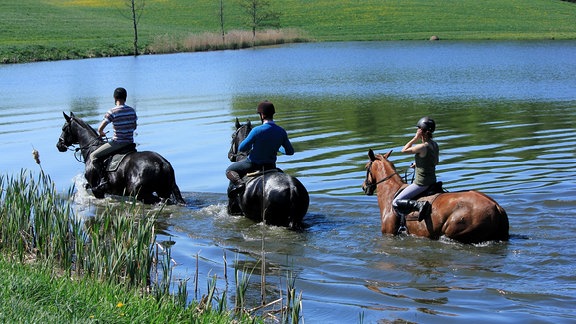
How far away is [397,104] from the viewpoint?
1246 inches

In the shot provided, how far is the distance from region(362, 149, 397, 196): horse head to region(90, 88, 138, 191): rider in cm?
485

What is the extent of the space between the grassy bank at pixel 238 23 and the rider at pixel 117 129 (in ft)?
175

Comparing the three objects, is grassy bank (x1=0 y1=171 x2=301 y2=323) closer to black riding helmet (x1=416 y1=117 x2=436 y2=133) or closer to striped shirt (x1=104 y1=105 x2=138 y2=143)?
black riding helmet (x1=416 y1=117 x2=436 y2=133)

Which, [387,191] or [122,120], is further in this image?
[122,120]

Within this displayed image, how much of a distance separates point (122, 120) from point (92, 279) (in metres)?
7.28

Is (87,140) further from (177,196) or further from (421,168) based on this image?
(421,168)

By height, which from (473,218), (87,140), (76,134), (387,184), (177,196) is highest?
(76,134)

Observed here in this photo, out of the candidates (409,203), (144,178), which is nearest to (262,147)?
(144,178)

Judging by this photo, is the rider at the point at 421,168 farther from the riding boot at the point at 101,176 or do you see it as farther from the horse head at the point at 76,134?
the horse head at the point at 76,134

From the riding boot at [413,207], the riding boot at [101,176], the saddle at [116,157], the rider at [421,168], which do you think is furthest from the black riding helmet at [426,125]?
the riding boot at [101,176]

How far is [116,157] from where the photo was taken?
1616 cm

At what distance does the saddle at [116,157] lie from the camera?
16000 mm

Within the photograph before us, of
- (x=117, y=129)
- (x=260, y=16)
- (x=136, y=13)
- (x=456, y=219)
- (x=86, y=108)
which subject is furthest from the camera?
(x=136, y=13)

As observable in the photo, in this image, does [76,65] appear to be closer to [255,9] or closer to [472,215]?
[255,9]
